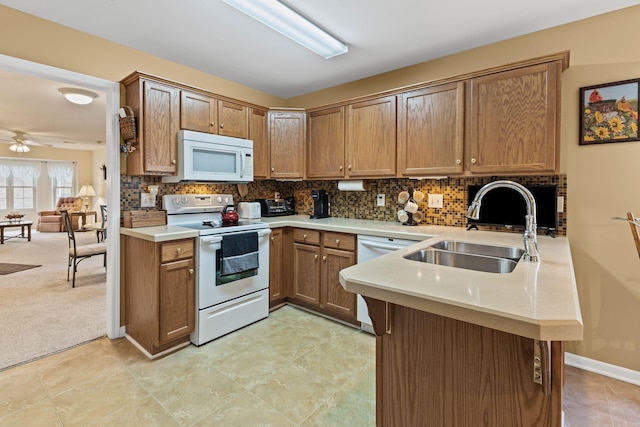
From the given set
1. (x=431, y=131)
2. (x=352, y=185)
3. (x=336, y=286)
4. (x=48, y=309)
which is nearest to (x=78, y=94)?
(x=48, y=309)

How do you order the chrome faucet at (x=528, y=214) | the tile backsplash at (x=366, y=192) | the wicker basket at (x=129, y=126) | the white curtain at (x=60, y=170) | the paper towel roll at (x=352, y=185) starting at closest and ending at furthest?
the chrome faucet at (x=528, y=214) < the wicker basket at (x=129, y=126) < the tile backsplash at (x=366, y=192) < the paper towel roll at (x=352, y=185) < the white curtain at (x=60, y=170)

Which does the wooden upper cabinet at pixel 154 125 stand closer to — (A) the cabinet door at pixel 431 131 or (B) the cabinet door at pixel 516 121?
(A) the cabinet door at pixel 431 131

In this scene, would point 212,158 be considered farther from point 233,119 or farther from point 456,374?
point 456,374

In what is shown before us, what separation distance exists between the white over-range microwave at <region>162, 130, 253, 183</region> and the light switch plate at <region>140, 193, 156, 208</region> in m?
0.20

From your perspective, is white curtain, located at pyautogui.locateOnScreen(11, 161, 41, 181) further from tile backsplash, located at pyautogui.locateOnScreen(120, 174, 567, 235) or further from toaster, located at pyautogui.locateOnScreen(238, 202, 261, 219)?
toaster, located at pyautogui.locateOnScreen(238, 202, 261, 219)

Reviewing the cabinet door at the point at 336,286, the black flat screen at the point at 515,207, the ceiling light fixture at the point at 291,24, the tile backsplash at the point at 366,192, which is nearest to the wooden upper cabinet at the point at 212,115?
the tile backsplash at the point at 366,192

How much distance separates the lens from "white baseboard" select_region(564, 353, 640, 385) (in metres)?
2.09

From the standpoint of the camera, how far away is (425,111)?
2.65m

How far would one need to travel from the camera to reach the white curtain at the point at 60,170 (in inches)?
370

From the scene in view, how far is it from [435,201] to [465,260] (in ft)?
4.07

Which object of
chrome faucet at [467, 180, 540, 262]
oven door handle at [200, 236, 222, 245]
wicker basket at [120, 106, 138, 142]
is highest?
wicker basket at [120, 106, 138, 142]

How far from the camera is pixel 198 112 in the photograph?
2.85m

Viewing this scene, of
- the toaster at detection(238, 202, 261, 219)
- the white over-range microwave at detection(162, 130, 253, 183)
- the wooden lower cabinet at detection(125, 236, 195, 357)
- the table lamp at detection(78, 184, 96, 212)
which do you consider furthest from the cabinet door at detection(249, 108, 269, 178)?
the table lamp at detection(78, 184, 96, 212)

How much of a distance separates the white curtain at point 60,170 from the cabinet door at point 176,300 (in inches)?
394
